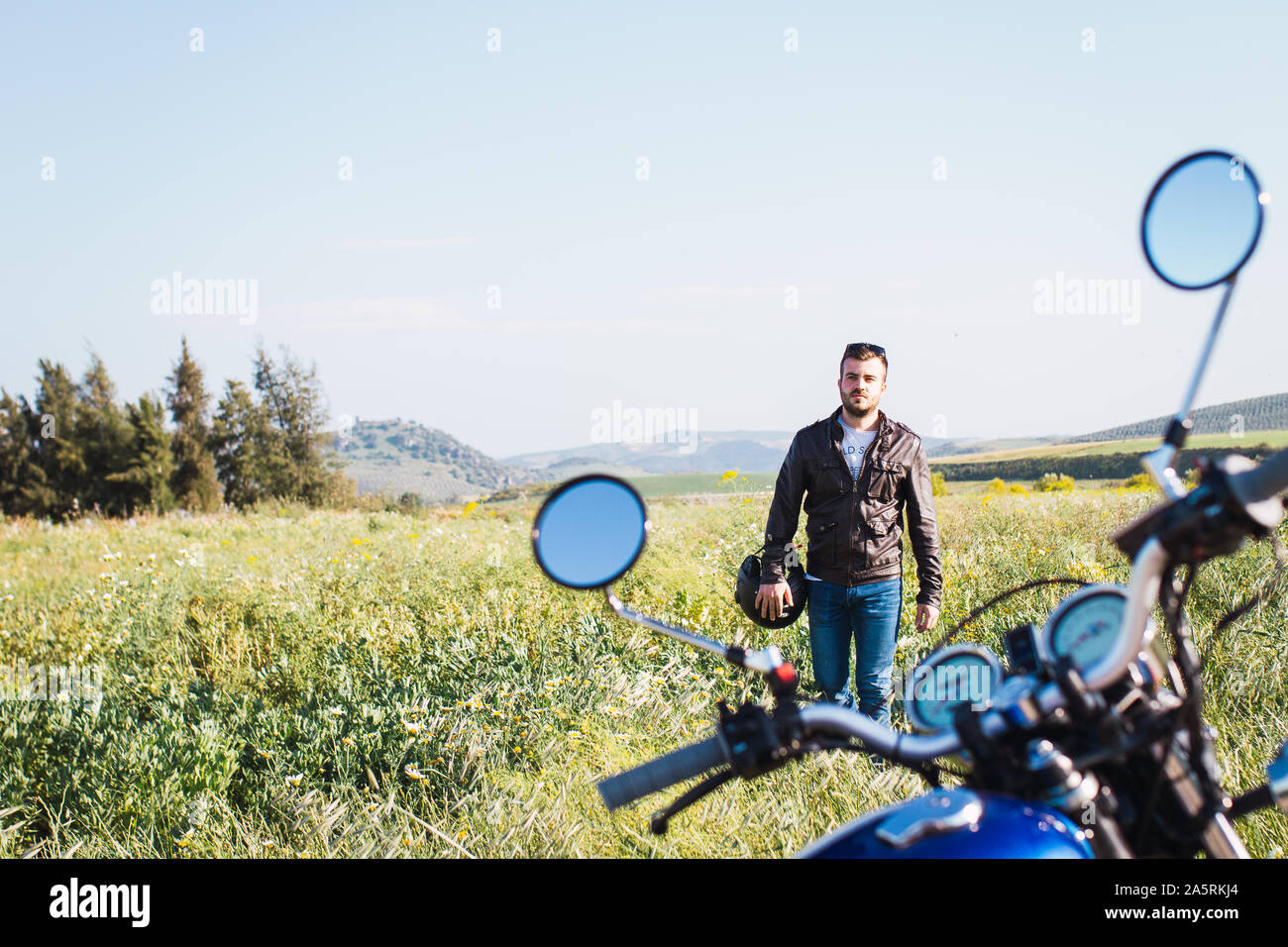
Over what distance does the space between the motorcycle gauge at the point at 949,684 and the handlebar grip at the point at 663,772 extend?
45 cm

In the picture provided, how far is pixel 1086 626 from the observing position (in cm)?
149

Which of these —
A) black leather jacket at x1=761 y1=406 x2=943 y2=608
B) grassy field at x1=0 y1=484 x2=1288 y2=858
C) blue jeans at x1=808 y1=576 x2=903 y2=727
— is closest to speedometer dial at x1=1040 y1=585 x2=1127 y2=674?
grassy field at x1=0 y1=484 x2=1288 y2=858

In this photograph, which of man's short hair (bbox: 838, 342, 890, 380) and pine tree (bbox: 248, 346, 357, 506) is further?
pine tree (bbox: 248, 346, 357, 506)

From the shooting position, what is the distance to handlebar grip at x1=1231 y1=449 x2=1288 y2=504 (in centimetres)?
112

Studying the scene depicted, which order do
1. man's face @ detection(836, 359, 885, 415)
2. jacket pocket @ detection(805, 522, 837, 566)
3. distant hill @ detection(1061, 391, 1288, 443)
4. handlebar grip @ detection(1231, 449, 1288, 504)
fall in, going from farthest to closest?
distant hill @ detection(1061, 391, 1288, 443) < jacket pocket @ detection(805, 522, 837, 566) < man's face @ detection(836, 359, 885, 415) < handlebar grip @ detection(1231, 449, 1288, 504)

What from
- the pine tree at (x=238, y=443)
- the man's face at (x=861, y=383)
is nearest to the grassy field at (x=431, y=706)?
the man's face at (x=861, y=383)

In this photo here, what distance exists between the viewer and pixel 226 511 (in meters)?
21.3

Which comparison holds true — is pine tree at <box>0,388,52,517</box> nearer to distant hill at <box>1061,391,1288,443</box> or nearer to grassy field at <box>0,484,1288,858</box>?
grassy field at <box>0,484,1288,858</box>

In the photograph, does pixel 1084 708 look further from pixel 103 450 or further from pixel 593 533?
pixel 103 450

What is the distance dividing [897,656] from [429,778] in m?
3.05

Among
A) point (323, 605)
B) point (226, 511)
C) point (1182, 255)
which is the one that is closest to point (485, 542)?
point (323, 605)
